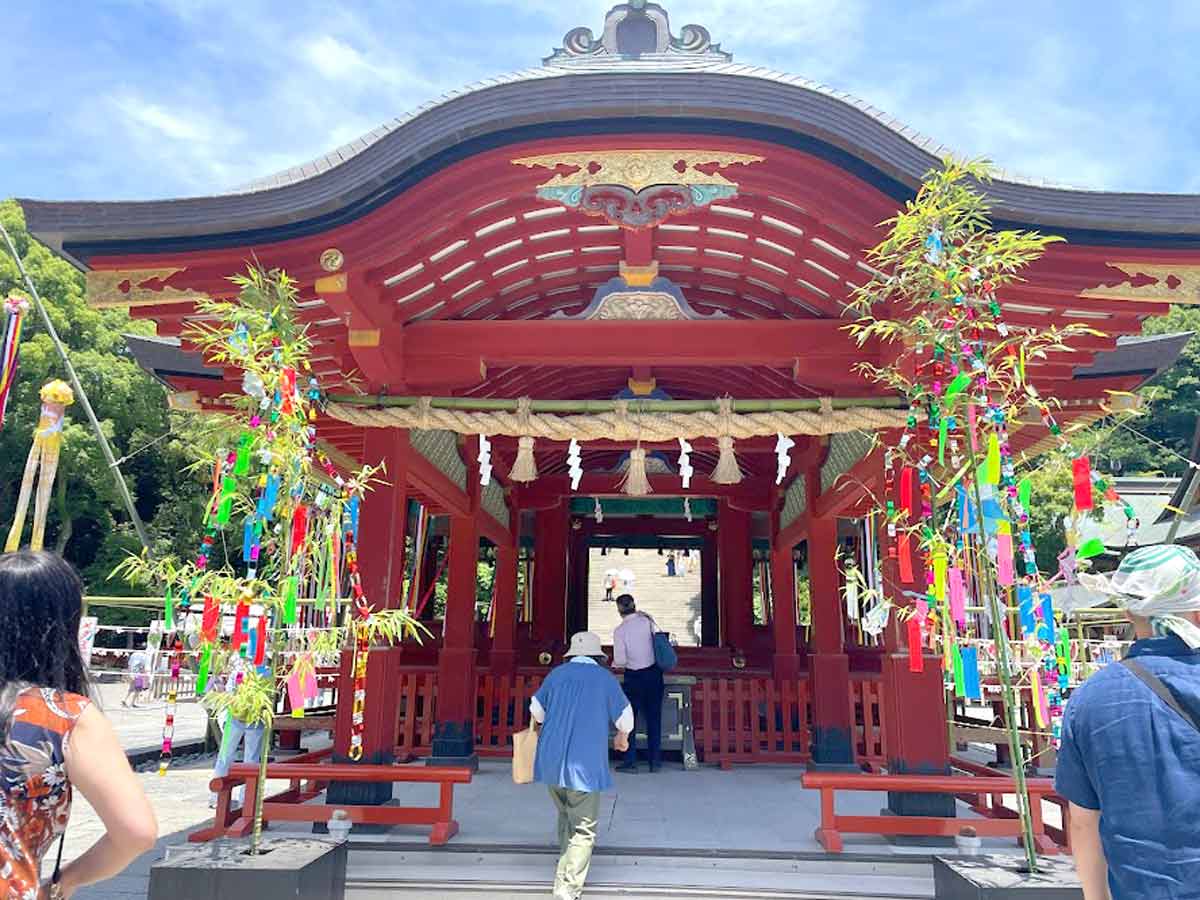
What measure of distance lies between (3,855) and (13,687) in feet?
1.08

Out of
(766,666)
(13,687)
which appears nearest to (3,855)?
(13,687)

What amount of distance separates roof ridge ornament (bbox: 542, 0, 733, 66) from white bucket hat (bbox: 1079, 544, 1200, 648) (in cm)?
540

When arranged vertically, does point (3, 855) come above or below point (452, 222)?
below

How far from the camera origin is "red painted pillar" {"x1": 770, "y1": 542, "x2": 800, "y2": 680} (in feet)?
33.9

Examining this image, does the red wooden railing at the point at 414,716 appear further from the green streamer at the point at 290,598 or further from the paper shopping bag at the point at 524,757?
the green streamer at the point at 290,598

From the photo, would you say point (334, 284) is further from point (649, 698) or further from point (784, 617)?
point (784, 617)

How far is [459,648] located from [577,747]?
4.33 m

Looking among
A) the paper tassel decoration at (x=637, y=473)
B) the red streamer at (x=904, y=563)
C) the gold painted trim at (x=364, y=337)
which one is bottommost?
the red streamer at (x=904, y=563)

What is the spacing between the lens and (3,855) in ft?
5.49

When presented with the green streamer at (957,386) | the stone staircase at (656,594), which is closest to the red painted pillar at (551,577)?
the green streamer at (957,386)

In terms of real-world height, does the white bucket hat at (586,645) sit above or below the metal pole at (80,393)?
below

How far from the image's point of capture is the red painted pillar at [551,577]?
1212 centimetres

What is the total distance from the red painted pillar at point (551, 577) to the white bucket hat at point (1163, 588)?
10232 mm

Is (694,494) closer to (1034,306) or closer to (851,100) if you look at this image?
(1034,306)
